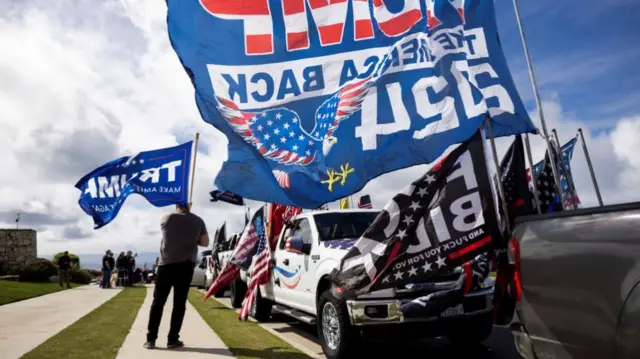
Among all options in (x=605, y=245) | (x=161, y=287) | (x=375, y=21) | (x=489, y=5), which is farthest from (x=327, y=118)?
(x=605, y=245)

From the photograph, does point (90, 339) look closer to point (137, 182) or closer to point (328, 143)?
point (137, 182)

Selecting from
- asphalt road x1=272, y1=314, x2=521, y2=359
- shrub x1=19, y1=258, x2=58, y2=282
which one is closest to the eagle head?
asphalt road x1=272, y1=314, x2=521, y2=359

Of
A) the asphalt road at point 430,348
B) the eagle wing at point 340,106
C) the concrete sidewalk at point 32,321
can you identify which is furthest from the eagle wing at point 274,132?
the concrete sidewalk at point 32,321

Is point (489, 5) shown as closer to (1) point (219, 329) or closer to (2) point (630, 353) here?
(2) point (630, 353)

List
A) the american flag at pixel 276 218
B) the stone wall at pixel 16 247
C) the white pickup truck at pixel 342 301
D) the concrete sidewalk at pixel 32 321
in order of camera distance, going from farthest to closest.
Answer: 1. the stone wall at pixel 16 247
2. the american flag at pixel 276 218
3. the concrete sidewalk at pixel 32 321
4. the white pickup truck at pixel 342 301

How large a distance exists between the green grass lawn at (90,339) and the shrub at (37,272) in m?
15.6

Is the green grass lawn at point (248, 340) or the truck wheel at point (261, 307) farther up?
the truck wheel at point (261, 307)

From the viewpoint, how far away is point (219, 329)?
29.9 ft

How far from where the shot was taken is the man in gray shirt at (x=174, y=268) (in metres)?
7.23

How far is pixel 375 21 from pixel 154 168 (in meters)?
5.37

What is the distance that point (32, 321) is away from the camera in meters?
10.1

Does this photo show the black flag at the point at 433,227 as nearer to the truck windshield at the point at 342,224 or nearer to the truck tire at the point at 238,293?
the truck windshield at the point at 342,224

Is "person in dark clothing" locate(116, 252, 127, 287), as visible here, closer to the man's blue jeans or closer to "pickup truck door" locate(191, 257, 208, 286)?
the man's blue jeans

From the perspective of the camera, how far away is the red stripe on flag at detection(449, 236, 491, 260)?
4.43 m
